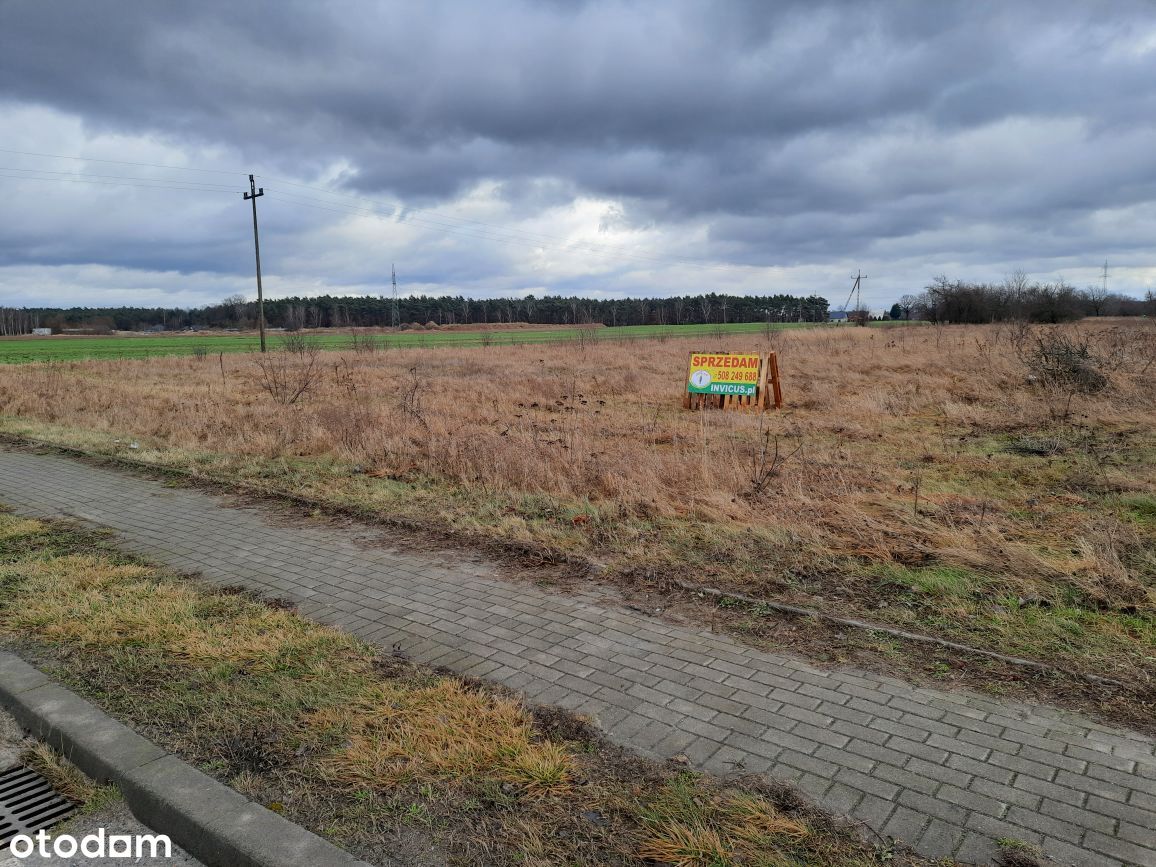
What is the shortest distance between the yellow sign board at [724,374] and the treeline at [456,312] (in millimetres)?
105451

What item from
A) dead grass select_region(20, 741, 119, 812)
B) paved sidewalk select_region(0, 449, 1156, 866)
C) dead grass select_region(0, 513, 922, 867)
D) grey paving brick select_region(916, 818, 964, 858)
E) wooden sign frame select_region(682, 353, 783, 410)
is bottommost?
dead grass select_region(20, 741, 119, 812)

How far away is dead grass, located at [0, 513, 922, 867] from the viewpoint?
2.74 m

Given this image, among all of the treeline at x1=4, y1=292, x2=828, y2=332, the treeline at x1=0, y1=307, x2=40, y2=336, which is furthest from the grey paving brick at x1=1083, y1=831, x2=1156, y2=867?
the treeline at x1=0, y1=307, x2=40, y2=336

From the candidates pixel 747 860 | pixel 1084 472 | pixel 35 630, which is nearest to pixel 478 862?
pixel 747 860

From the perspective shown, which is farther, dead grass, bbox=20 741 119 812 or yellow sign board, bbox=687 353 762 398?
yellow sign board, bbox=687 353 762 398

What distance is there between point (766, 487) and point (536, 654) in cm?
461

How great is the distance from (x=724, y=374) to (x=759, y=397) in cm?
91

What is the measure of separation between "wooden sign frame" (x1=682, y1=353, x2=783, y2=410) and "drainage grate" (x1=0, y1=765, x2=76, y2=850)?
45.6 feet

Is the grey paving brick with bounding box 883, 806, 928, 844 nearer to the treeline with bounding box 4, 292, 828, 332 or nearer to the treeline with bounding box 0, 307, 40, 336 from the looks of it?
the treeline with bounding box 4, 292, 828, 332

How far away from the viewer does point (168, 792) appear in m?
3.04

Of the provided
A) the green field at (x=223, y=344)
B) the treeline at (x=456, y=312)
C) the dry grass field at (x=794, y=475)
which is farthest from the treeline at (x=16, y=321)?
the dry grass field at (x=794, y=475)

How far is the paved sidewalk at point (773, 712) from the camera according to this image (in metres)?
2.90

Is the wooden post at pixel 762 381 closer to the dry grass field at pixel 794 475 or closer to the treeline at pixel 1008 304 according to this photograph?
the dry grass field at pixel 794 475

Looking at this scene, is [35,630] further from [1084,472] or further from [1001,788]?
[1084,472]
